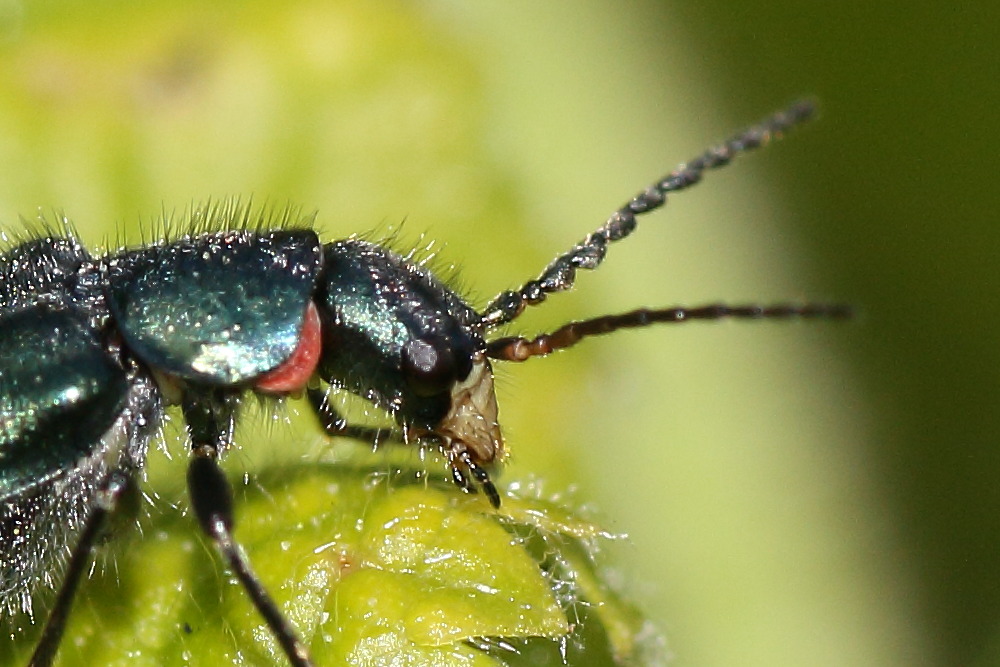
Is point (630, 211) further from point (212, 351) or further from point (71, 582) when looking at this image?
point (71, 582)

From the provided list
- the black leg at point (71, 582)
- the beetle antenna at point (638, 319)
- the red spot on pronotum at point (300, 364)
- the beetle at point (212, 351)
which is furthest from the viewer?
the red spot on pronotum at point (300, 364)

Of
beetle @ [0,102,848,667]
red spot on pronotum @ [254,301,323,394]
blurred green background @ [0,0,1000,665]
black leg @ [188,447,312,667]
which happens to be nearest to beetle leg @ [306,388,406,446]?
beetle @ [0,102,848,667]

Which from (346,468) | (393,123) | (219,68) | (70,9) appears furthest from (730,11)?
(346,468)

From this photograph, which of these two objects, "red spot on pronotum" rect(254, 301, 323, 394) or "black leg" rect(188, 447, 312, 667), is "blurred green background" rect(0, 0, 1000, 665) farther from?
"black leg" rect(188, 447, 312, 667)

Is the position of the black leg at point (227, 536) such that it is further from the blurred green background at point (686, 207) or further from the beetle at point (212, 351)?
the blurred green background at point (686, 207)

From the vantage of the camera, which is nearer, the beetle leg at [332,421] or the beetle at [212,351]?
the beetle at [212,351]

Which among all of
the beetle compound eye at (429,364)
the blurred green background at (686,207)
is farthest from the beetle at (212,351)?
the blurred green background at (686,207)

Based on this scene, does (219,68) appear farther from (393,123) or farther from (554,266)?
(554,266)
